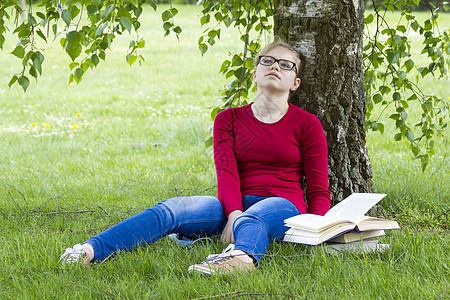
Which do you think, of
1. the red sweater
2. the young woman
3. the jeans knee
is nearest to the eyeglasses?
the young woman

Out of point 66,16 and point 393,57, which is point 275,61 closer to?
point 393,57

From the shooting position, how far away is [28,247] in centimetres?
258

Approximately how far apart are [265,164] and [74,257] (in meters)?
1.04

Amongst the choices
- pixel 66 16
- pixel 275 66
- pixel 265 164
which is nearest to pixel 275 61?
pixel 275 66

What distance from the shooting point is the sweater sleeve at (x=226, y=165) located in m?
2.55


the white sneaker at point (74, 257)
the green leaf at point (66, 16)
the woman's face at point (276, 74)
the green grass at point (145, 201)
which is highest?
the green leaf at point (66, 16)

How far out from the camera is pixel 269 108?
2.73 m

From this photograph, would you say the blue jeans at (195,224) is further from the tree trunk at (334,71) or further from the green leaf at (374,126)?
the green leaf at (374,126)

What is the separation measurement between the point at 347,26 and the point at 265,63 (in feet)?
1.79

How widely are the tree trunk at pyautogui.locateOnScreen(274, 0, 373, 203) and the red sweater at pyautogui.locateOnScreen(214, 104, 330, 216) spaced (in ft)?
0.82

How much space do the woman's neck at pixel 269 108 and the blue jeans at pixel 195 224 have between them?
0.46m

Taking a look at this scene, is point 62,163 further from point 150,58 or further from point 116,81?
point 150,58


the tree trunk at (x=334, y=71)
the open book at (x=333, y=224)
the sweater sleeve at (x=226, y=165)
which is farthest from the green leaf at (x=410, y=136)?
the sweater sleeve at (x=226, y=165)

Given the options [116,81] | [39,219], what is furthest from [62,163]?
[116,81]
